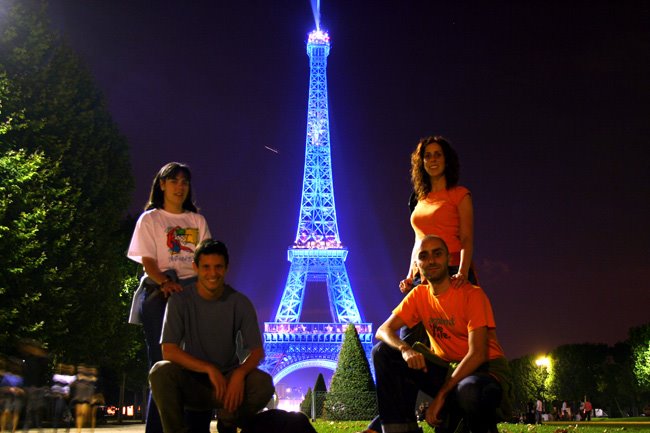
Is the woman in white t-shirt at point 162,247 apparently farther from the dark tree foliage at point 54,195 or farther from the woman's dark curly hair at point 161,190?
the dark tree foliage at point 54,195

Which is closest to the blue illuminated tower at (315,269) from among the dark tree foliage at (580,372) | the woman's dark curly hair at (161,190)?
the dark tree foliage at (580,372)


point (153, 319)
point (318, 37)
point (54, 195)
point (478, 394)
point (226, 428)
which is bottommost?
point (226, 428)

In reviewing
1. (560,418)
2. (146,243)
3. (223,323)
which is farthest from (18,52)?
(560,418)

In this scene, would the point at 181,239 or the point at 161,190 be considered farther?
the point at 161,190

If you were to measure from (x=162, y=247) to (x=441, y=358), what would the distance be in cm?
249

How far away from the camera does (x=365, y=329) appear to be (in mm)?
60406

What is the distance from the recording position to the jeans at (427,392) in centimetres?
472

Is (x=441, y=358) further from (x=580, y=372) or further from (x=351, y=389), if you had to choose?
(x=580, y=372)

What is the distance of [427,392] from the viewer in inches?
208

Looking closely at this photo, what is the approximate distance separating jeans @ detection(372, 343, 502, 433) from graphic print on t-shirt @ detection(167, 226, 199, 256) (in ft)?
6.28

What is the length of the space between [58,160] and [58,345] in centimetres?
524

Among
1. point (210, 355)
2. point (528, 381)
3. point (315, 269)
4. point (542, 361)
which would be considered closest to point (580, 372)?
point (528, 381)

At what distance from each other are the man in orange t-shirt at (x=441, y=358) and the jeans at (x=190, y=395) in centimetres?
88

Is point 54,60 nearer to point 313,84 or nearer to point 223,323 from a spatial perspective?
point 223,323
